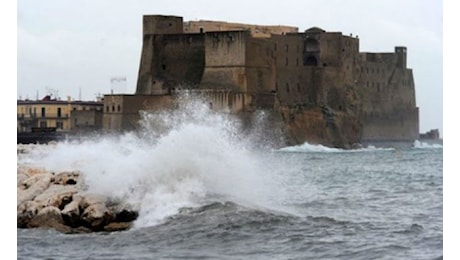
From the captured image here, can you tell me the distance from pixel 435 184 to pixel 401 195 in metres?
3.74

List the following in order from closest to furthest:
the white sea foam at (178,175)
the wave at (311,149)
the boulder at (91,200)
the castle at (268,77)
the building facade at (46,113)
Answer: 1. the boulder at (91,200)
2. the white sea foam at (178,175)
3. the castle at (268,77)
4. the wave at (311,149)
5. the building facade at (46,113)

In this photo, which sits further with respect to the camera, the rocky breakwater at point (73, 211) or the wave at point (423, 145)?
the wave at point (423, 145)

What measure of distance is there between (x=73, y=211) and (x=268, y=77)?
39689 mm

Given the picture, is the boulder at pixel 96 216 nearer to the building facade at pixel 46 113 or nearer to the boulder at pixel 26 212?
the boulder at pixel 26 212

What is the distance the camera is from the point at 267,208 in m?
15.1

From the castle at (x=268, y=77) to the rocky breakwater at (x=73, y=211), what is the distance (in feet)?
111

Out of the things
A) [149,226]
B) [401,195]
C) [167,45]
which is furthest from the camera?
[167,45]

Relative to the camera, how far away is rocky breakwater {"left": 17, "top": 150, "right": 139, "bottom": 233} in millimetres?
13242

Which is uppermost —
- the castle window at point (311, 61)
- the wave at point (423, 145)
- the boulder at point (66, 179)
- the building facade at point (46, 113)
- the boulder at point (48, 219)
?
the castle window at point (311, 61)

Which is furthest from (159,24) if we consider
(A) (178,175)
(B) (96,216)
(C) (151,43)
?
(B) (96,216)

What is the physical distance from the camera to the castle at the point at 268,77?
49.5 meters

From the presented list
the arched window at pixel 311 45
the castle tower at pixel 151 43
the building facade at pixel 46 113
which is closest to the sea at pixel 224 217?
the castle tower at pixel 151 43
